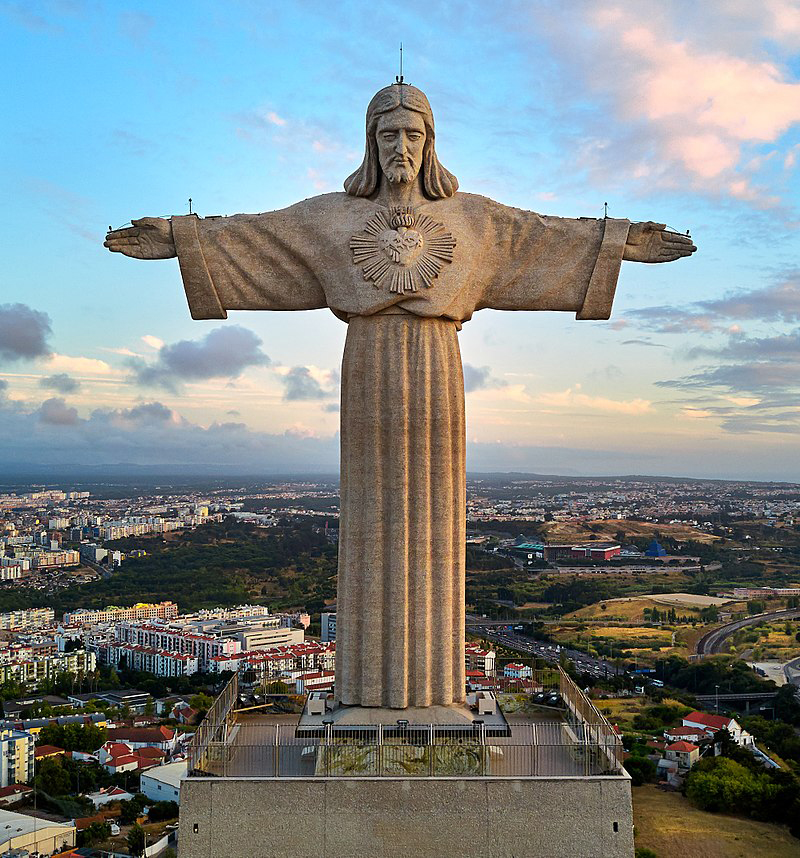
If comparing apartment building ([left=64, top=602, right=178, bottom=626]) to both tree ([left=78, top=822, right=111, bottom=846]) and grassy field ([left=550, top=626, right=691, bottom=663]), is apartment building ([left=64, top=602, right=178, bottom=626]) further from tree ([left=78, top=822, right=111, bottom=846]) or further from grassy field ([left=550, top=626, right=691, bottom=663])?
tree ([left=78, top=822, right=111, bottom=846])

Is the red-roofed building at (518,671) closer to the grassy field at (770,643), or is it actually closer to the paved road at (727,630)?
the paved road at (727,630)

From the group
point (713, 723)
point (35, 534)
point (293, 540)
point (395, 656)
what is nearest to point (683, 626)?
point (713, 723)

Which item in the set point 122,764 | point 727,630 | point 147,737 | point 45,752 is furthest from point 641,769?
point 727,630

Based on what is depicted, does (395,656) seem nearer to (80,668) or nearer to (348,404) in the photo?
(348,404)

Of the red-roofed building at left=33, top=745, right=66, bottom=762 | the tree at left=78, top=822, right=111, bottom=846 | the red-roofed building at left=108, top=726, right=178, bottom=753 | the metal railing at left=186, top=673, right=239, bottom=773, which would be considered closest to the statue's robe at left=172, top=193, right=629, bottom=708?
the metal railing at left=186, top=673, right=239, bottom=773

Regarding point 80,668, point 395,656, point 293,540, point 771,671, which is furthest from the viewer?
point 293,540

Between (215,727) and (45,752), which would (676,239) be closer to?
(215,727)
